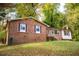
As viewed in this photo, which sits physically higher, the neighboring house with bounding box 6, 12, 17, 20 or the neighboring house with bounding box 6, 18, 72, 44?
the neighboring house with bounding box 6, 12, 17, 20

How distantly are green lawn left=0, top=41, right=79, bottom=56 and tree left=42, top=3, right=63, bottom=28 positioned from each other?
202 mm

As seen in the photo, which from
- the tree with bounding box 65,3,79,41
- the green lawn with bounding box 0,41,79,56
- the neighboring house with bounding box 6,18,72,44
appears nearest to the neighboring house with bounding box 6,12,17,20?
the neighboring house with bounding box 6,18,72,44

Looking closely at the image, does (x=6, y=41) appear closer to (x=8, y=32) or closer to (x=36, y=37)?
(x=8, y=32)

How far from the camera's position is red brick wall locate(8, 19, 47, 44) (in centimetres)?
219

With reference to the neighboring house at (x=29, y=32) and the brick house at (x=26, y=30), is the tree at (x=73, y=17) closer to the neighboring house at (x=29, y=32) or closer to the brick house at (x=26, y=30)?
the neighboring house at (x=29, y=32)

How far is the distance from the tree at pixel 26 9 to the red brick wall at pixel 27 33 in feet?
0.24

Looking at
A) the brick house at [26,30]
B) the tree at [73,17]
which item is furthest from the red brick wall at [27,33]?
the tree at [73,17]

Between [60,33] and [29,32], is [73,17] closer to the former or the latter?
[60,33]

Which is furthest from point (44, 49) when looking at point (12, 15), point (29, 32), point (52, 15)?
point (12, 15)

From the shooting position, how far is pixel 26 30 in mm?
2205

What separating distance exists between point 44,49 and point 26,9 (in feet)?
1.53

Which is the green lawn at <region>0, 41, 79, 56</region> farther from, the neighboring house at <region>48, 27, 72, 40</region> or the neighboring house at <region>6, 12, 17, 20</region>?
the neighboring house at <region>6, 12, 17, 20</region>

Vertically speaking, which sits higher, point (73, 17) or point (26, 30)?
point (73, 17)

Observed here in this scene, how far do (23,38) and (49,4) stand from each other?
0.45 m
